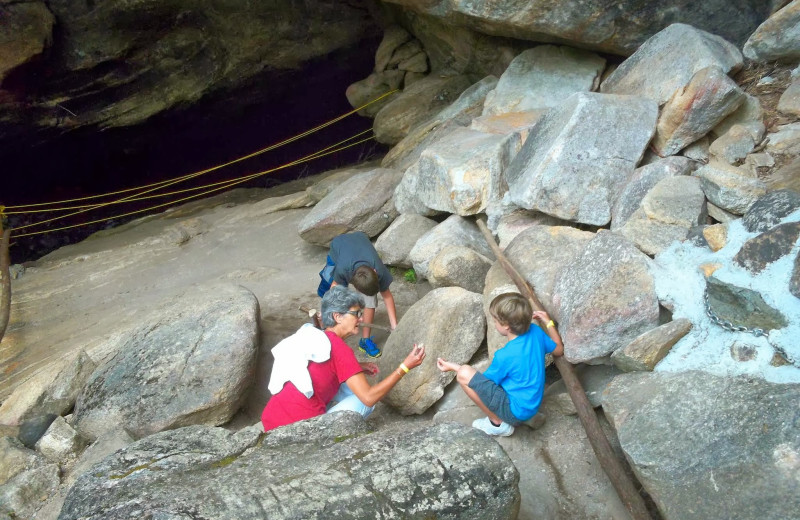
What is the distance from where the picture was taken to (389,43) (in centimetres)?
993

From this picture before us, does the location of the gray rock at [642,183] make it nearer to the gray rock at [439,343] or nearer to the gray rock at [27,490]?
the gray rock at [439,343]

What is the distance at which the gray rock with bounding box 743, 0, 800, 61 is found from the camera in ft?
15.8

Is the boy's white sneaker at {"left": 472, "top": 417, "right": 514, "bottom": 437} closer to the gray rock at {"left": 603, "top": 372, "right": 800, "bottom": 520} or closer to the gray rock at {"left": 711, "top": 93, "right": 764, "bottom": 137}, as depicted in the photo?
the gray rock at {"left": 603, "top": 372, "right": 800, "bottom": 520}

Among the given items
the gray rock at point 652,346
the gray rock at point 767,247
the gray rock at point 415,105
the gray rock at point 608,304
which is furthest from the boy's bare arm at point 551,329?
the gray rock at point 415,105

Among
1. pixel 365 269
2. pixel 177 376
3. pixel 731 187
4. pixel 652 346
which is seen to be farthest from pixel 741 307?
pixel 177 376

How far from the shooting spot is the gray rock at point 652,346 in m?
3.35

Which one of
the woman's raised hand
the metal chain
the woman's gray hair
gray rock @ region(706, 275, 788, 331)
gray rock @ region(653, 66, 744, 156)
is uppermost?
gray rock @ region(653, 66, 744, 156)

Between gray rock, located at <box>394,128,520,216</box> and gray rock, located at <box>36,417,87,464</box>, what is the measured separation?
353 centimetres

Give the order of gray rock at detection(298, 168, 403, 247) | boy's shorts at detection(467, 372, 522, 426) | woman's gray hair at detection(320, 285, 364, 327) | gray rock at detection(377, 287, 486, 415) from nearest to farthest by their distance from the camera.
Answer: boy's shorts at detection(467, 372, 522, 426) < woman's gray hair at detection(320, 285, 364, 327) < gray rock at detection(377, 287, 486, 415) < gray rock at detection(298, 168, 403, 247)

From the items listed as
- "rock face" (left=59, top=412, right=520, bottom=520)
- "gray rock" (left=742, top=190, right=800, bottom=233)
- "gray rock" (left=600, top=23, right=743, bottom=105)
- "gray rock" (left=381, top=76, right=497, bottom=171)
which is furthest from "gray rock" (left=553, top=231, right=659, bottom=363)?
"gray rock" (left=381, top=76, right=497, bottom=171)

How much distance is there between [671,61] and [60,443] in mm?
5339

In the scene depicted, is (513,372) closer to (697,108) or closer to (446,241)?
(446,241)

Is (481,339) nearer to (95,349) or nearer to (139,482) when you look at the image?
(139,482)

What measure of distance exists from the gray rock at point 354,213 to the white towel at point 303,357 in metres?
3.38
